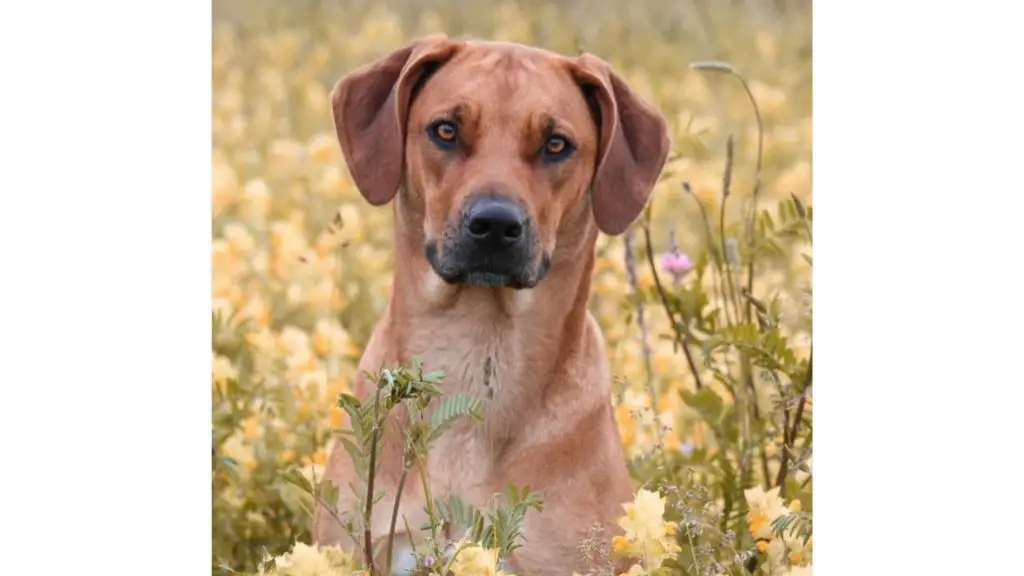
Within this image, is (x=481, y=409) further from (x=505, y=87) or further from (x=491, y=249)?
(x=505, y=87)

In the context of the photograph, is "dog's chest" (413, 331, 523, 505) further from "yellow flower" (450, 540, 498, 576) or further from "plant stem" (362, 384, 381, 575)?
"yellow flower" (450, 540, 498, 576)

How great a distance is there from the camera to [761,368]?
453 centimetres

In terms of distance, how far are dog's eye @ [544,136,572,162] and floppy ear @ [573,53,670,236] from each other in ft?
0.42

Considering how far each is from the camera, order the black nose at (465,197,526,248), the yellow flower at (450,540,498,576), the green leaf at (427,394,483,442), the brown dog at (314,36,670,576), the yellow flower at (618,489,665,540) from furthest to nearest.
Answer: the brown dog at (314,36,670,576)
the black nose at (465,197,526,248)
the yellow flower at (618,489,665,540)
the green leaf at (427,394,483,442)
the yellow flower at (450,540,498,576)

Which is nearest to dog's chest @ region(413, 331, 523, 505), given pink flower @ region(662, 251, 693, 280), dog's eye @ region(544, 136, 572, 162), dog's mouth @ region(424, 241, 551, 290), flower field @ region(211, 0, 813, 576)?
dog's mouth @ region(424, 241, 551, 290)

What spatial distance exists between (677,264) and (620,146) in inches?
27.3

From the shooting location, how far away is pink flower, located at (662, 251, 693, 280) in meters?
4.63

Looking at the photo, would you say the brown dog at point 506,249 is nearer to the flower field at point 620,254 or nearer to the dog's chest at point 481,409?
the dog's chest at point 481,409

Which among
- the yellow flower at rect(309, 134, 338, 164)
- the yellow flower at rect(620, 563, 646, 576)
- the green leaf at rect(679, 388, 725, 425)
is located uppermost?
the yellow flower at rect(309, 134, 338, 164)

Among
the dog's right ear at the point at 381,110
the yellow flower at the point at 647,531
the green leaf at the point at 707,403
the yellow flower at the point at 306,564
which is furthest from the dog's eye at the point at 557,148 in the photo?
the yellow flower at the point at 306,564

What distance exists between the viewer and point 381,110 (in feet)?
13.2

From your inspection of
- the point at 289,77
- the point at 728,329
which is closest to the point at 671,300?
the point at 728,329

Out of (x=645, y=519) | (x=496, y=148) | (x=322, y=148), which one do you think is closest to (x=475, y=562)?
(x=645, y=519)

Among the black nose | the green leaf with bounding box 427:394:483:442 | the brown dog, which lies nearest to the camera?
the green leaf with bounding box 427:394:483:442
